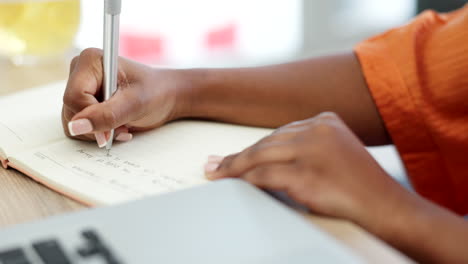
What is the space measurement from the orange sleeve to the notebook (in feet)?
0.42

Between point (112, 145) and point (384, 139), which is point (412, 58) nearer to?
point (384, 139)

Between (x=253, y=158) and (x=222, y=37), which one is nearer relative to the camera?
(x=253, y=158)

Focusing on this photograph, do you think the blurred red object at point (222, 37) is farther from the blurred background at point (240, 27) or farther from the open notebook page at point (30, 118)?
the open notebook page at point (30, 118)

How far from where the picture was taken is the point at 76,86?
583 millimetres

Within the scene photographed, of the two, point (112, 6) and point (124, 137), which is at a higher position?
point (112, 6)

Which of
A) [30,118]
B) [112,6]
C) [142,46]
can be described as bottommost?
[142,46]

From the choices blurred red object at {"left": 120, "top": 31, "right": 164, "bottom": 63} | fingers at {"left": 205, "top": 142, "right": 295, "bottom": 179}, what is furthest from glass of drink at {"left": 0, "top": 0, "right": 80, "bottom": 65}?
Answer: blurred red object at {"left": 120, "top": 31, "right": 164, "bottom": 63}

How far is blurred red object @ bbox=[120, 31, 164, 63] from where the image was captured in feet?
6.51

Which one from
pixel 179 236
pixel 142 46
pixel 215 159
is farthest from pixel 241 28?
pixel 179 236

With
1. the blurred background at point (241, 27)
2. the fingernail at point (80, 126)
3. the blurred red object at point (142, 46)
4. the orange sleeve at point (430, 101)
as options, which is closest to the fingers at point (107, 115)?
the fingernail at point (80, 126)

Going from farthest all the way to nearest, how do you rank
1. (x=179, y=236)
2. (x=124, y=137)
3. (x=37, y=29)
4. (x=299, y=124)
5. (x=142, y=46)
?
(x=142, y=46) → (x=37, y=29) → (x=124, y=137) → (x=299, y=124) → (x=179, y=236)

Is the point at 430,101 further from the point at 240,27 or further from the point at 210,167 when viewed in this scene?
the point at 240,27

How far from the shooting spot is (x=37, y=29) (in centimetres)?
85

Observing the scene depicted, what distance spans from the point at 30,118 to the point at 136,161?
16 centimetres
